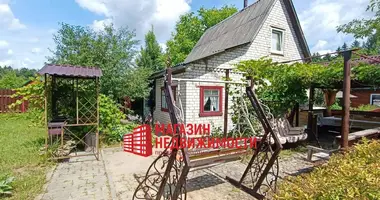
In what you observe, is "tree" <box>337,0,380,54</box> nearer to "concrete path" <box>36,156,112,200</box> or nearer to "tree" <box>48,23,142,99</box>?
"tree" <box>48,23,142,99</box>

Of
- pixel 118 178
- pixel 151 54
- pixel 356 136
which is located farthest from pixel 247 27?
pixel 151 54

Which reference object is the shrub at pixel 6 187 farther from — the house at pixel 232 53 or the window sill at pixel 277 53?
the window sill at pixel 277 53

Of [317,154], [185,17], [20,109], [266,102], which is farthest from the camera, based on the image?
[185,17]

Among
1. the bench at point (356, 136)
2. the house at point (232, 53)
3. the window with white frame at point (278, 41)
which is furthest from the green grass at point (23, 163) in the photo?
the window with white frame at point (278, 41)

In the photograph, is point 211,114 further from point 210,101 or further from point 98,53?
point 98,53

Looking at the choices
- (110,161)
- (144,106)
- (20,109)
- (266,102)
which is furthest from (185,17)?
(110,161)

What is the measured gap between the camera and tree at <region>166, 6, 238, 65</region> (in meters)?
21.0

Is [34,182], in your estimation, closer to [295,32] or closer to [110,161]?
[110,161]

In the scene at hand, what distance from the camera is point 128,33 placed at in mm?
8961

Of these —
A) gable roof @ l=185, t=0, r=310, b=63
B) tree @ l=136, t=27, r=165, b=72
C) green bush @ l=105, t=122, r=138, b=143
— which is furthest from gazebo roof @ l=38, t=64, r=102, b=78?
tree @ l=136, t=27, r=165, b=72

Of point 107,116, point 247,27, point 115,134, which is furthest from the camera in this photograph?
point 247,27

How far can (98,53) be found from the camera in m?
7.98

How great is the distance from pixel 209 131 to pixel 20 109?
1307 centimetres

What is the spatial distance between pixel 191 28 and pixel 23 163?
20.0 meters
